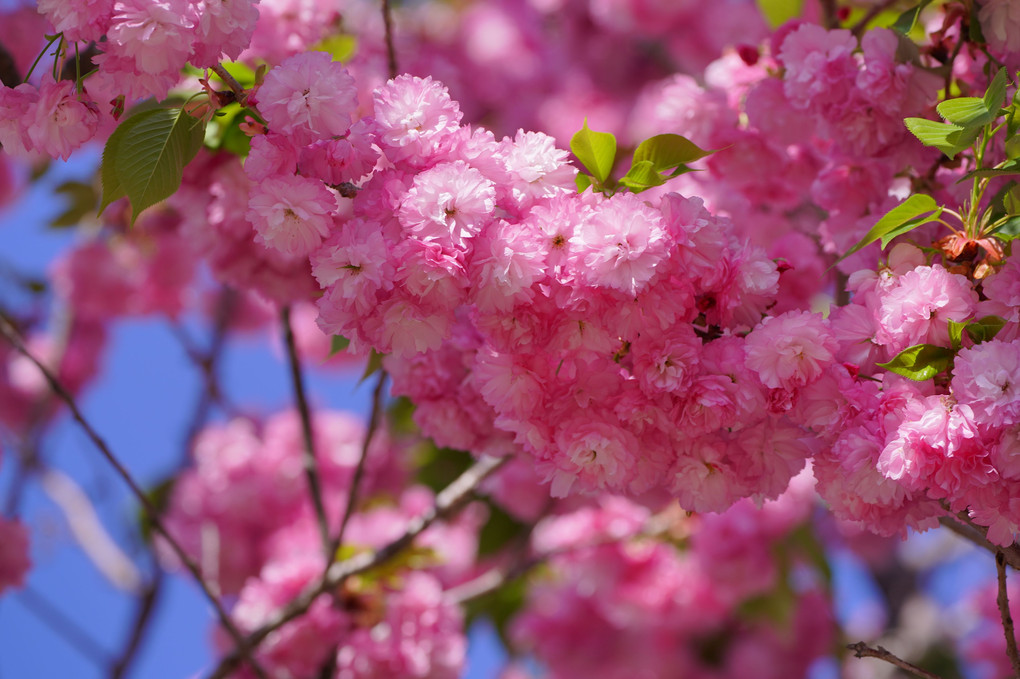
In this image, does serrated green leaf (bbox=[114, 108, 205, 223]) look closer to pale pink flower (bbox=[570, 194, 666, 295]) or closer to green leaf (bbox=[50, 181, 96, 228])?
pale pink flower (bbox=[570, 194, 666, 295])

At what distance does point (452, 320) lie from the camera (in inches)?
36.5

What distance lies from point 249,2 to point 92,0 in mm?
146

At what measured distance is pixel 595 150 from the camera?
3.15 feet

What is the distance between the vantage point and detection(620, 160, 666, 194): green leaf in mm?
935

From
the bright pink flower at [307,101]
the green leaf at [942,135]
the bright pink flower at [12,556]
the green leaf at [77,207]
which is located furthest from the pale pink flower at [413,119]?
the green leaf at [77,207]

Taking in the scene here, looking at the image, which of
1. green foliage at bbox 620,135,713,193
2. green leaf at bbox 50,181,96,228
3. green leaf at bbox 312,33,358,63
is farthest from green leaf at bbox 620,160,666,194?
green leaf at bbox 50,181,96,228

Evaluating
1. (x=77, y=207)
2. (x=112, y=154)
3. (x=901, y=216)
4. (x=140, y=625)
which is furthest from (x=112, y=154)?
(x=140, y=625)

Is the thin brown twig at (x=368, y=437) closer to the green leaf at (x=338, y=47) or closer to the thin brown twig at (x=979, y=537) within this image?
the green leaf at (x=338, y=47)

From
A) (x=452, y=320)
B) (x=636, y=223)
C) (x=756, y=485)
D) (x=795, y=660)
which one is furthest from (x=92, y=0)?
(x=795, y=660)

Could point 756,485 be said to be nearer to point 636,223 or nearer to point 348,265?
point 636,223

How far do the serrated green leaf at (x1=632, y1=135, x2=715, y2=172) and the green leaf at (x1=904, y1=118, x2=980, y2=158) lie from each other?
0.21 meters

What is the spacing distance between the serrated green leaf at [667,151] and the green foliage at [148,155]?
19.0 inches

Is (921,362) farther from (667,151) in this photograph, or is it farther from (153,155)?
(153,155)

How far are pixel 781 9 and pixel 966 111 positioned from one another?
0.78 metres
